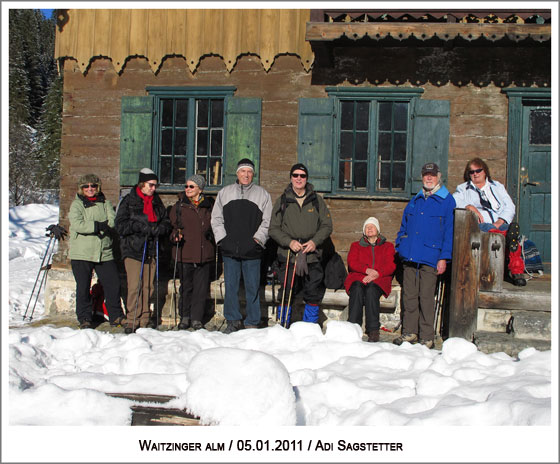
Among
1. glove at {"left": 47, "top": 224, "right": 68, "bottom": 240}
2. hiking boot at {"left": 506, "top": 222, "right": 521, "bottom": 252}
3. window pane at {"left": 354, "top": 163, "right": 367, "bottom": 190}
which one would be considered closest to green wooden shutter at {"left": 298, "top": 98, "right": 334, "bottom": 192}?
window pane at {"left": 354, "top": 163, "right": 367, "bottom": 190}

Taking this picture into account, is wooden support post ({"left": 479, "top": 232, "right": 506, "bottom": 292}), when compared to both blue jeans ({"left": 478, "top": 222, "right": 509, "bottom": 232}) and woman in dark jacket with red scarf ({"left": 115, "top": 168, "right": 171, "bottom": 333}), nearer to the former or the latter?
blue jeans ({"left": 478, "top": 222, "right": 509, "bottom": 232})

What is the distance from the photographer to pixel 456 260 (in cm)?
600

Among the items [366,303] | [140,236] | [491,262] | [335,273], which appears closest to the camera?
[491,262]

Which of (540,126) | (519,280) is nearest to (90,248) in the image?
(519,280)

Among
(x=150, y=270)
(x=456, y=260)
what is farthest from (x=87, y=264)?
(x=456, y=260)

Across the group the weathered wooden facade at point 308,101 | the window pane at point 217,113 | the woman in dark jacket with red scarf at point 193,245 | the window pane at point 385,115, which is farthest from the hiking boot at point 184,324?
the window pane at point 385,115

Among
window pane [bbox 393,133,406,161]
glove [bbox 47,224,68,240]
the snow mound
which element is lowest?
the snow mound

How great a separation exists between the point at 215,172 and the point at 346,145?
1.93 metres

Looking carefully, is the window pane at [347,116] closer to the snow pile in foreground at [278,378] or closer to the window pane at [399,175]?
the window pane at [399,175]

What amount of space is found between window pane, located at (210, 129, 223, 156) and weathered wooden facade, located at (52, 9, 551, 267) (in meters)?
0.01

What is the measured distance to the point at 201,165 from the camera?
8.29 meters

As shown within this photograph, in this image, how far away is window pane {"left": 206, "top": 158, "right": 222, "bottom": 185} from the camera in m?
8.25

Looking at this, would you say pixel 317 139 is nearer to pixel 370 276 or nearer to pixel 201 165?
pixel 201 165

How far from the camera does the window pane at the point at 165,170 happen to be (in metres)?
8.35
